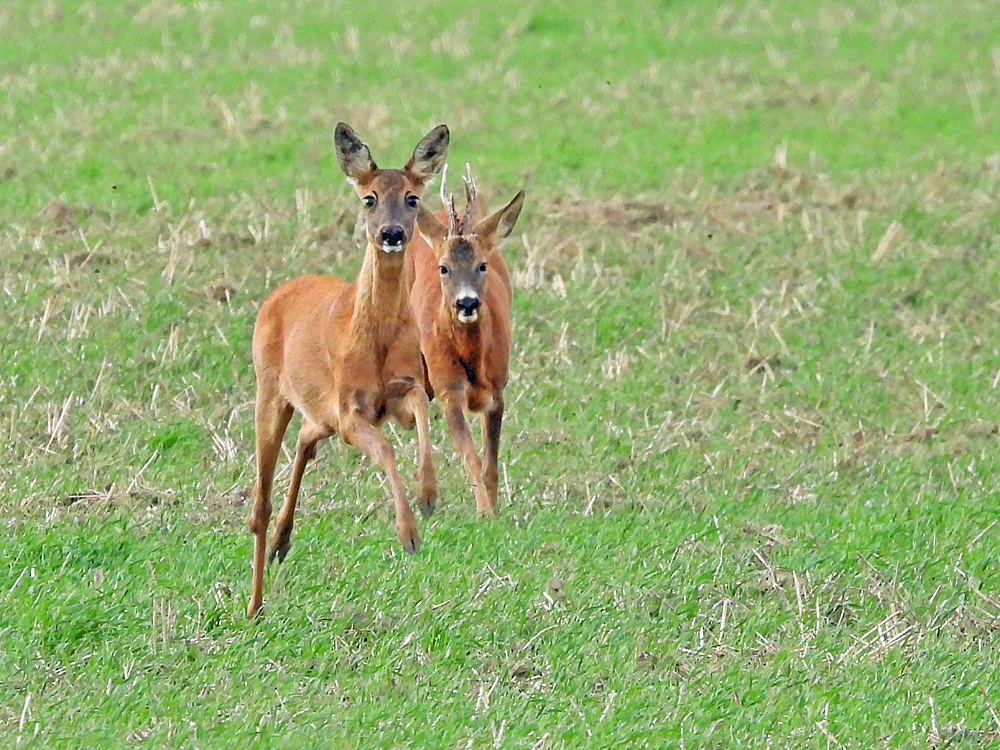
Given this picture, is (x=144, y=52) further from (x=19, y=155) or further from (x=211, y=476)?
(x=211, y=476)

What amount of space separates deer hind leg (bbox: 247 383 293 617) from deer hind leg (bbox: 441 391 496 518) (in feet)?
3.48

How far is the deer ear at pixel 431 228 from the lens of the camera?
9852 mm

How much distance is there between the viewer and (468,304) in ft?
30.2

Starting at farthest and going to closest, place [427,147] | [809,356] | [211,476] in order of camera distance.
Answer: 1. [809,356]
2. [211,476]
3. [427,147]

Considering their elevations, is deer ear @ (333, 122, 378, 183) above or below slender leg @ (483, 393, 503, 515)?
above

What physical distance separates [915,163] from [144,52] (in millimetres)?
7846

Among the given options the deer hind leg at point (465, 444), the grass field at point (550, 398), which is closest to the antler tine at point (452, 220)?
the deer hind leg at point (465, 444)

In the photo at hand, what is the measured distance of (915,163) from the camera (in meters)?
16.9

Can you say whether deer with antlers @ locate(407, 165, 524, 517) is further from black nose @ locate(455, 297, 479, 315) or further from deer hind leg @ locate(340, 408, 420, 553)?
Result: deer hind leg @ locate(340, 408, 420, 553)

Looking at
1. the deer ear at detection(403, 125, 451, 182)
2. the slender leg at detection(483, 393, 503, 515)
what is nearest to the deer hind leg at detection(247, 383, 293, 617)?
the deer ear at detection(403, 125, 451, 182)

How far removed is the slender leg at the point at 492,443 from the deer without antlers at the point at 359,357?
1.29 m

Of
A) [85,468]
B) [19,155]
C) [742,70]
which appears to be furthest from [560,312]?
[742,70]

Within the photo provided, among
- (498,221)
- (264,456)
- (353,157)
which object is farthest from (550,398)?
(353,157)

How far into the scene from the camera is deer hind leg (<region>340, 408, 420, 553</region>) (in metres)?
7.20
